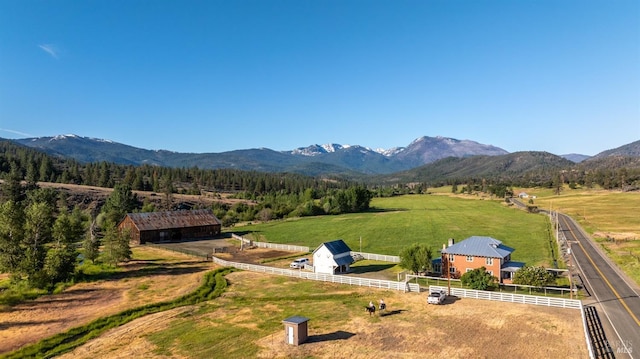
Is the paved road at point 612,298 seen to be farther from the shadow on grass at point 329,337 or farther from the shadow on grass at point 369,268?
the shadow on grass at point 369,268

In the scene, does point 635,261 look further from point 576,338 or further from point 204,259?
point 204,259

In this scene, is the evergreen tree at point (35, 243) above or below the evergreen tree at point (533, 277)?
above

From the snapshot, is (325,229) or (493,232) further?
(325,229)

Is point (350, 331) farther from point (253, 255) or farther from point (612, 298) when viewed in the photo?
point (253, 255)

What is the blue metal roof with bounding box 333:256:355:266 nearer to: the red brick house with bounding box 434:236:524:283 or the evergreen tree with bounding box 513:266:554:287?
the red brick house with bounding box 434:236:524:283

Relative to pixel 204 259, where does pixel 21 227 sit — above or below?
above

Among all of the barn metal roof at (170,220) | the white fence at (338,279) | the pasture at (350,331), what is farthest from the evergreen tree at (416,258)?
the barn metal roof at (170,220)

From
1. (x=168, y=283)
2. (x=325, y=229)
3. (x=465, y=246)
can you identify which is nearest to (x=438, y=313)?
(x=465, y=246)
